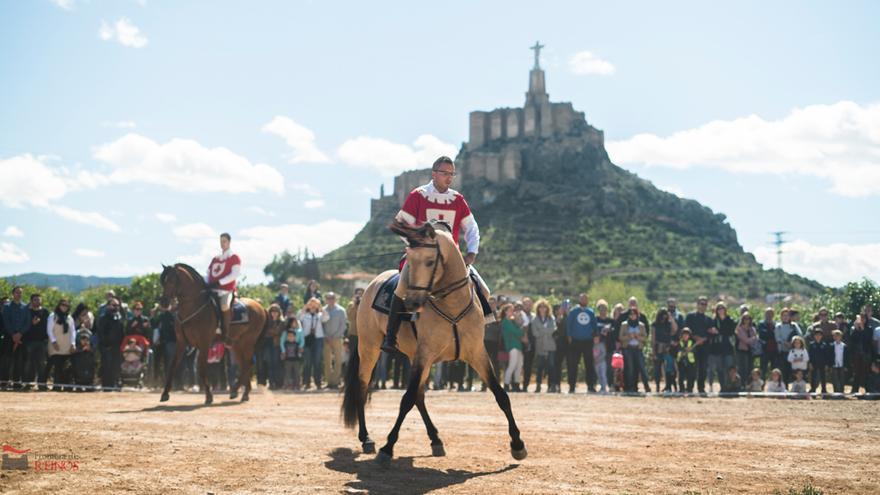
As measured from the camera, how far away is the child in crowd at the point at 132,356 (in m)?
20.5

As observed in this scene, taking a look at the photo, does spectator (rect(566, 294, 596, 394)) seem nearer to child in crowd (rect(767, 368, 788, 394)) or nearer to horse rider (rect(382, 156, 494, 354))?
child in crowd (rect(767, 368, 788, 394))

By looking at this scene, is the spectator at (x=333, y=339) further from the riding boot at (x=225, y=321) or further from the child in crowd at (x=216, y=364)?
the riding boot at (x=225, y=321)

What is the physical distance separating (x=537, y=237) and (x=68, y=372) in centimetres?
10926

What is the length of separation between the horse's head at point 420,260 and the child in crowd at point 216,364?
47.0ft

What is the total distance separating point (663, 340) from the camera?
20.6 metres

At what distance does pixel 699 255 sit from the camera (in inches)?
4909

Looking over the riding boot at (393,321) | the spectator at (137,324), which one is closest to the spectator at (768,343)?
the riding boot at (393,321)

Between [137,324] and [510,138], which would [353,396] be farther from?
[510,138]

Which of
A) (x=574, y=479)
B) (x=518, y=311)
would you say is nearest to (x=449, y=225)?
(x=574, y=479)

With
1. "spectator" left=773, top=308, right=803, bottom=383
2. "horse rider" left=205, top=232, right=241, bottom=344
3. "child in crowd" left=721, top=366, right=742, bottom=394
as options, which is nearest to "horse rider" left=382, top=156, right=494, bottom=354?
"horse rider" left=205, top=232, right=241, bottom=344

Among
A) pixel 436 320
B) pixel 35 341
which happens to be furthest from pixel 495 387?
pixel 35 341

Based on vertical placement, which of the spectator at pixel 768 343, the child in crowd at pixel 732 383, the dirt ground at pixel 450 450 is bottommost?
the dirt ground at pixel 450 450

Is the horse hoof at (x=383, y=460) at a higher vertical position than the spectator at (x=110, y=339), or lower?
lower

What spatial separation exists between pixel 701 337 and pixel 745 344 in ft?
3.41
